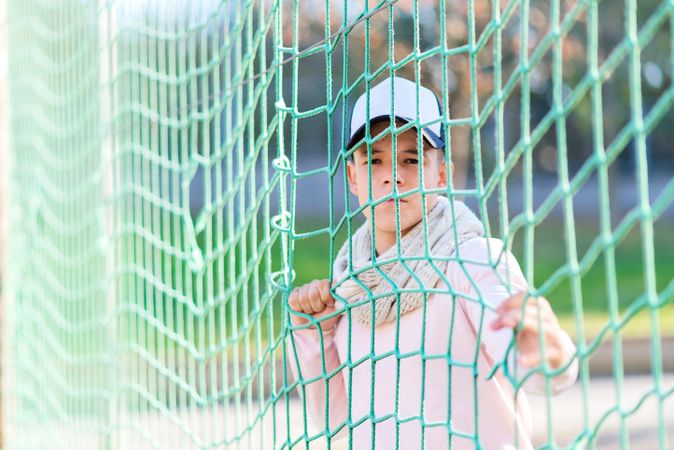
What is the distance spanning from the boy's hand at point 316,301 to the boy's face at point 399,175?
182 mm

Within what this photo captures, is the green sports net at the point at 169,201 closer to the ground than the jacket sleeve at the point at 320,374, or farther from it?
farther from it

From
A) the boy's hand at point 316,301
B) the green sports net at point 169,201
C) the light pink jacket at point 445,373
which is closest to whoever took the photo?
the light pink jacket at point 445,373

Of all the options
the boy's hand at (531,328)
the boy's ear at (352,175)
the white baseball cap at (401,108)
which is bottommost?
the boy's hand at (531,328)

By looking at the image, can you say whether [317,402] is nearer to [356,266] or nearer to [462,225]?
[356,266]

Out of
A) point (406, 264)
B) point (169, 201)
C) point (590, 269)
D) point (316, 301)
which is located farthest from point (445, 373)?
point (590, 269)

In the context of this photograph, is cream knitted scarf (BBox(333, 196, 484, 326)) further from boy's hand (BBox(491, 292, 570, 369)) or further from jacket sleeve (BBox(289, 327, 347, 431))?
boy's hand (BBox(491, 292, 570, 369))

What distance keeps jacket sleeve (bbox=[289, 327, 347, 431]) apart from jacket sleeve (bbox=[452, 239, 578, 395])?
48 cm

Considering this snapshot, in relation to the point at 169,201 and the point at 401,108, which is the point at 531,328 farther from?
the point at 169,201

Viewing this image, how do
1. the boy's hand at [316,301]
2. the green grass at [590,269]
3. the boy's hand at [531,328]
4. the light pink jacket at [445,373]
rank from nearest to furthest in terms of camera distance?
the boy's hand at [531,328], the light pink jacket at [445,373], the boy's hand at [316,301], the green grass at [590,269]

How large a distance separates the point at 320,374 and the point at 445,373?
415 mm

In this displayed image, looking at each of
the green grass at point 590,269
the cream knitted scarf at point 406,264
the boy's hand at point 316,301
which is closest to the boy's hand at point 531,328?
the cream knitted scarf at point 406,264

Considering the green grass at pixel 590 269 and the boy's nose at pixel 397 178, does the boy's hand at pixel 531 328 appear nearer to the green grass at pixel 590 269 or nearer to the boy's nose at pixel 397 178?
the boy's nose at pixel 397 178

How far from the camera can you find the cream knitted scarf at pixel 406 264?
200 cm

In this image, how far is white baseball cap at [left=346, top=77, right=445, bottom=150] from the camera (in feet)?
6.97
